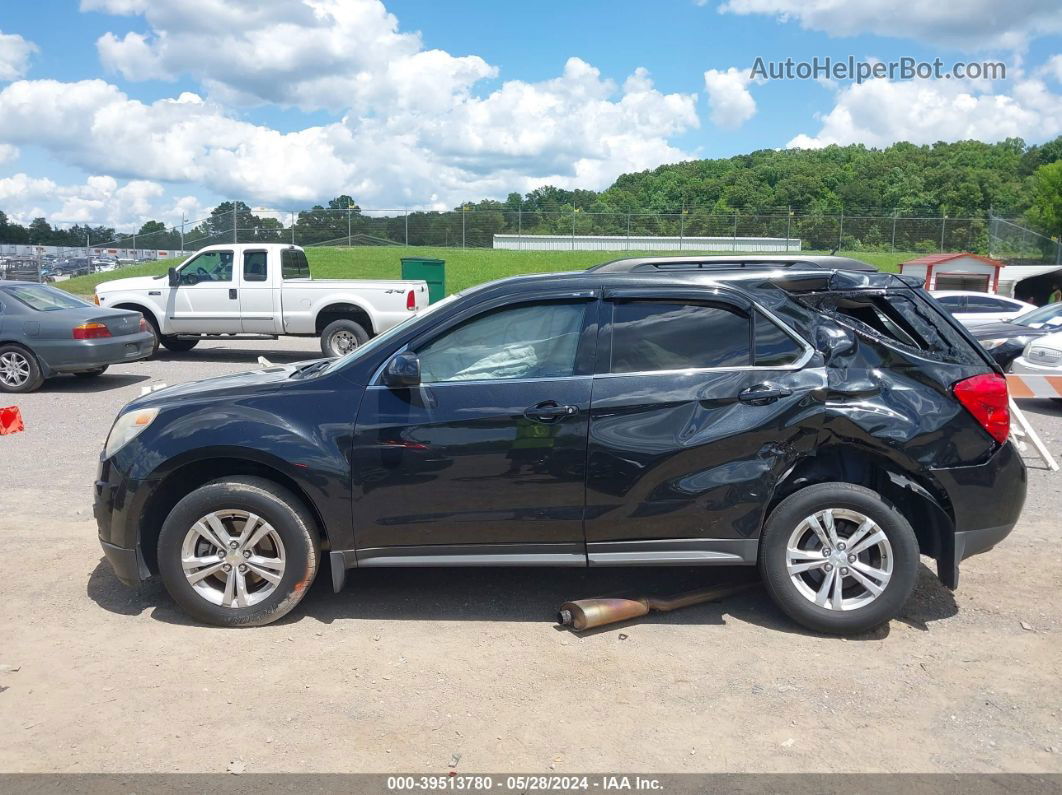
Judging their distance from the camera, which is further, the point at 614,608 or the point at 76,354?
the point at 76,354

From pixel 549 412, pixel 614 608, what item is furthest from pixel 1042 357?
pixel 549 412

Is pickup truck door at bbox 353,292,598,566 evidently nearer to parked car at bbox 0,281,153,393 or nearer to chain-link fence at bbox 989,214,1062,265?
parked car at bbox 0,281,153,393

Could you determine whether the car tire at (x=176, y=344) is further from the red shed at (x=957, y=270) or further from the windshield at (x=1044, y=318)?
the red shed at (x=957, y=270)

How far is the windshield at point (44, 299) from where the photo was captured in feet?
40.5

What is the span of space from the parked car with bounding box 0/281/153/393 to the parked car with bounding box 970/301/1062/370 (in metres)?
11.9

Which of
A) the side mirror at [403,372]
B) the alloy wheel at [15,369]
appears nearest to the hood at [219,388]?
the side mirror at [403,372]

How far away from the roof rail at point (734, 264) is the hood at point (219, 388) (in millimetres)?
1957

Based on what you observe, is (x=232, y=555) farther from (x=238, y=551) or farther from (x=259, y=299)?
Answer: (x=259, y=299)

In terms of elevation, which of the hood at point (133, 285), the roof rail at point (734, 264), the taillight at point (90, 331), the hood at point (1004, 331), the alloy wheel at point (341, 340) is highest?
the roof rail at point (734, 264)

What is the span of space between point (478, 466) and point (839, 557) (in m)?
1.86

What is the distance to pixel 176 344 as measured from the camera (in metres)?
17.3

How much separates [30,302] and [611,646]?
36.7ft

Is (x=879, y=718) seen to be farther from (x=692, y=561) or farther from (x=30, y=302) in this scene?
(x=30, y=302)

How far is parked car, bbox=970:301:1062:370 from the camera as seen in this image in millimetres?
11659
